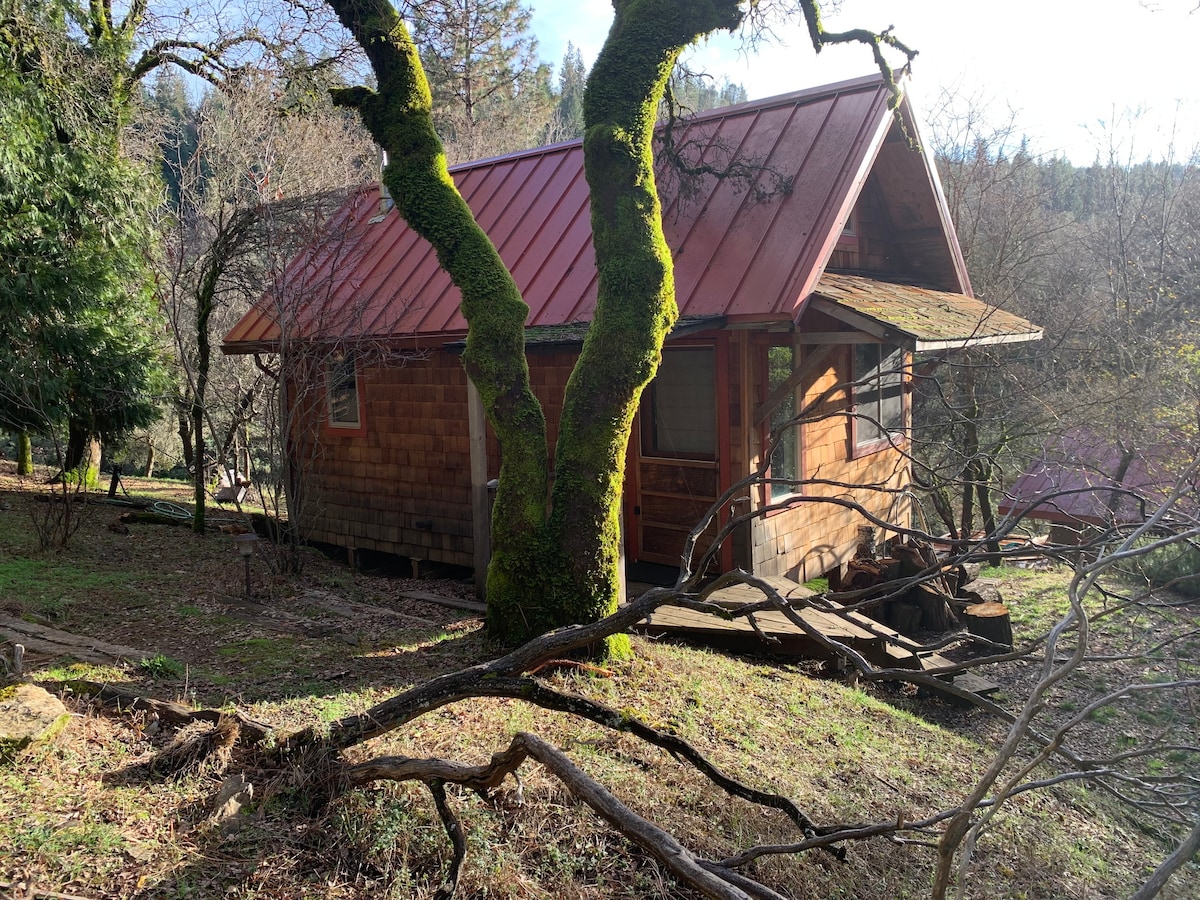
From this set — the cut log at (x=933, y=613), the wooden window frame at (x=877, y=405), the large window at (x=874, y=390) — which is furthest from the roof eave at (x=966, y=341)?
the cut log at (x=933, y=613)

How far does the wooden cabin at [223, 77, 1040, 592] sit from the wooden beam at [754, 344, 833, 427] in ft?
0.08

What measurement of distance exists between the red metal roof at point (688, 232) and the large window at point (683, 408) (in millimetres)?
947

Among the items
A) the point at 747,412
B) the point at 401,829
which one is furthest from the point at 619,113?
the point at 401,829

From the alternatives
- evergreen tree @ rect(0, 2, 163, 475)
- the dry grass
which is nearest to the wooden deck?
the dry grass

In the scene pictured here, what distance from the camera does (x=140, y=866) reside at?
146 inches

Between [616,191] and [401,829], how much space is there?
4.89 meters

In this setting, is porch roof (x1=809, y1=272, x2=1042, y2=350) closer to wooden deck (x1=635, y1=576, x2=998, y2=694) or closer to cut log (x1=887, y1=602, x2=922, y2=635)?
wooden deck (x1=635, y1=576, x2=998, y2=694)

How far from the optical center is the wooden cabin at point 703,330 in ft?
28.0

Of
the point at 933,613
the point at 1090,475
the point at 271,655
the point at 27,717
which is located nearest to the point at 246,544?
the point at 271,655

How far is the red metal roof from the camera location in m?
8.33

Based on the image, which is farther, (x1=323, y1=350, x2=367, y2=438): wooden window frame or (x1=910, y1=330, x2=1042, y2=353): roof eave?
(x1=323, y1=350, x2=367, y2=438): wooden window frame

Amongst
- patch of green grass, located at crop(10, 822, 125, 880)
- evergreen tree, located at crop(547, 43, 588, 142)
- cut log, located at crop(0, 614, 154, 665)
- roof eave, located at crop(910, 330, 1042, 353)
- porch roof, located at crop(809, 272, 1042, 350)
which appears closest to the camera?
patch of green grass, located at crop(10, 822, 125, 880)

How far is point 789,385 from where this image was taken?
330 inches

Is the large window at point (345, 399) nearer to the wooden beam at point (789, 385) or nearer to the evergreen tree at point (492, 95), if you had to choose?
the wooden beam at point (789, 385)
